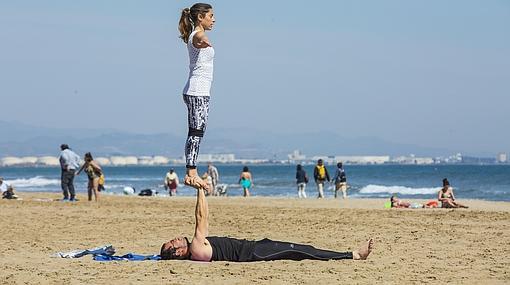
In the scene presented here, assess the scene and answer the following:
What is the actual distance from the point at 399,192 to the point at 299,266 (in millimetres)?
44622

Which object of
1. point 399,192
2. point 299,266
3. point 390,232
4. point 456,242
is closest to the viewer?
point 299,266

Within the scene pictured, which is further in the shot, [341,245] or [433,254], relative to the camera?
[341,245]

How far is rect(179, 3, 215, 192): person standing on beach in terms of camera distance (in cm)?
918

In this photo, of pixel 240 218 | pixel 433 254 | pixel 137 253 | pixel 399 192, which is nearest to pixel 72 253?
pixel 137 253

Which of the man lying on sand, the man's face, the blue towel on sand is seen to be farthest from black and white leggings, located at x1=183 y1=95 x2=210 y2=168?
the blue towel on sand

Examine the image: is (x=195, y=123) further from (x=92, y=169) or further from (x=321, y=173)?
(x=321, y=173)

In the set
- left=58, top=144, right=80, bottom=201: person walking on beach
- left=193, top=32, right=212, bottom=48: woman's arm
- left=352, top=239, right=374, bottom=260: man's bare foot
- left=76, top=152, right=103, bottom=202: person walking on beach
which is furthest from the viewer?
left=58, top=144, right=80, bottom=201: person walking on beach

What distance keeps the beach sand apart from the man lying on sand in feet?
0.53

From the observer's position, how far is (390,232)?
13156 millimetres

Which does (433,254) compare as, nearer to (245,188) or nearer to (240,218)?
(240,218)

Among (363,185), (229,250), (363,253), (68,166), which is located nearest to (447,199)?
(68,166)

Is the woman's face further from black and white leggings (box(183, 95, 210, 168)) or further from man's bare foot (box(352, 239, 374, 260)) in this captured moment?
man's bare foot (box(352, 239, 374, 260))

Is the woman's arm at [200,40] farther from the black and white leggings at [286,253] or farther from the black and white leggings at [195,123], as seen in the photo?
the black and white leggings at [286,253]

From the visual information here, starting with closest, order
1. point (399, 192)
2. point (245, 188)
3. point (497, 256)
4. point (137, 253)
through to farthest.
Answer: point (497, 256) < point (137, 253) < point (245, 188) < point (399, 192)
